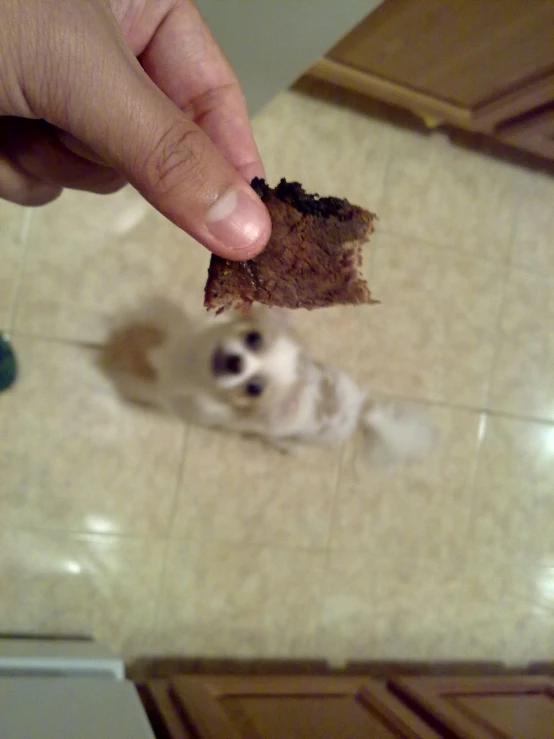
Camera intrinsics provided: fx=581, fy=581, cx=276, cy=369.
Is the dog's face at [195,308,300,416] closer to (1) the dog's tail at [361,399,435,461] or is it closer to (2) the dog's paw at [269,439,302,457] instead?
(2) the dog's paw at [269,439,302,457]

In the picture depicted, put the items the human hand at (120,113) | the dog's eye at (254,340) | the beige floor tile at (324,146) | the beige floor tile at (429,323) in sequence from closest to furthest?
1. the human hand at (120,113)
2. the dog's eye at (254,340)
3. the beige floor tile at (324,146)
4. the beige floor tile at (429,323)

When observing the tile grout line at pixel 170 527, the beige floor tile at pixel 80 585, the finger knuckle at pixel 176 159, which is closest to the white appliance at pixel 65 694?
the beige floor tile at pixel 80 585

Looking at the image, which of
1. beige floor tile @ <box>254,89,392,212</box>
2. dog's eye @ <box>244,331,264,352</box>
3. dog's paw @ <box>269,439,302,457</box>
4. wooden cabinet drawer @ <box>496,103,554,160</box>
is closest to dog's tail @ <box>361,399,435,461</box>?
dog's paw @ <box>269,439,302,457</box>

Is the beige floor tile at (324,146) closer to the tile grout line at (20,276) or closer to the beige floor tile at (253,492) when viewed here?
the tile grout line at (20,276)

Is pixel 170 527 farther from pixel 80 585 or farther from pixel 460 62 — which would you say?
pixel 460 62

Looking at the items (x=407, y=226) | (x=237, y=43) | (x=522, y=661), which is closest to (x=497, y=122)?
(x=407, y=226)

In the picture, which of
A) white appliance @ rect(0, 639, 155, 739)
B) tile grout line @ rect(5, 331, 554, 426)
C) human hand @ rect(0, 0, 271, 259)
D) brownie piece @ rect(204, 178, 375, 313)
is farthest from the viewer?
tile grout line @ rect(5, 331, 554, 426)

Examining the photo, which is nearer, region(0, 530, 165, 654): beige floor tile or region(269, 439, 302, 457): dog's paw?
region(0, 530, 165, 654): beige floor tile
